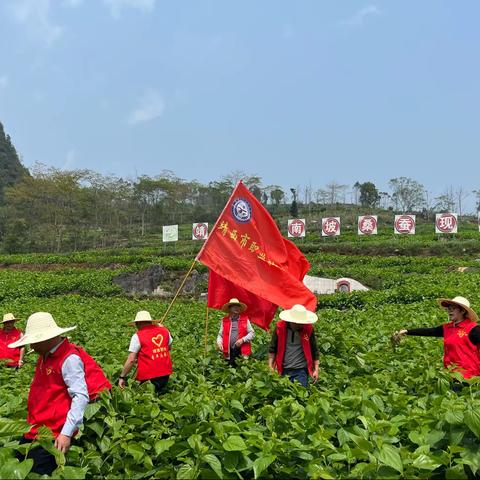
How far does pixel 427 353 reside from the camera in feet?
20.3

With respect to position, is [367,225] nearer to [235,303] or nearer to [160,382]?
[235,303]

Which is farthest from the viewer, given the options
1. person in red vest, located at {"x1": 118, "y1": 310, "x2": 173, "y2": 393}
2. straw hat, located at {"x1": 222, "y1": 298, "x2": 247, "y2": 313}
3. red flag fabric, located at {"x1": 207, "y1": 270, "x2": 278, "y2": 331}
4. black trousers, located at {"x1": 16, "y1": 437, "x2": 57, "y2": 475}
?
red flag fabric, located at {"x1": 207, "y1": 270, "x2": 278, "y2": 331}

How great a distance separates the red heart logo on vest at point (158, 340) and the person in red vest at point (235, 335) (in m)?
1.52

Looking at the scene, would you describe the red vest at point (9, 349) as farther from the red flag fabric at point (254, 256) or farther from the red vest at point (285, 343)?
the red vest at point (285, 343)

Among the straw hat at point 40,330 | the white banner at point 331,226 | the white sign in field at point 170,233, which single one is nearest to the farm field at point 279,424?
the straw hat at point 40,330

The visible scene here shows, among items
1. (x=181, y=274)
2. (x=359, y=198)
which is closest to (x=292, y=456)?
(x=181, y=274)

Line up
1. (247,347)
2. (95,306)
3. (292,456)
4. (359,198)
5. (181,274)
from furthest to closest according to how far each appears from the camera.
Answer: (359,198)
(181,274)
(95,306)
(247,347)
(292,456)

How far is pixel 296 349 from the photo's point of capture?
5.54 metres

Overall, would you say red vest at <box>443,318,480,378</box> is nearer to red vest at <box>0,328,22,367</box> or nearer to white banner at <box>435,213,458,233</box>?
red vest at <box>0,328,22,367</box>

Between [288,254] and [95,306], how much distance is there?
1320cm

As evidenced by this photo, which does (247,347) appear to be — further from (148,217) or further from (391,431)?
(148,217)

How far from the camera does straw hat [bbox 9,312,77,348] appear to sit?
11.1ft

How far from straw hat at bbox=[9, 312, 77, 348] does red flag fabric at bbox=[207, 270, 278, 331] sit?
4017mm

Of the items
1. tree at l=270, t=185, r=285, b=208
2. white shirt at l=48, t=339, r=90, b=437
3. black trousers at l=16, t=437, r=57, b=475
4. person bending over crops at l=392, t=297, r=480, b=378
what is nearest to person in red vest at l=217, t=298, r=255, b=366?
person bending over crops at l=392, t=297, r=480, b=378
